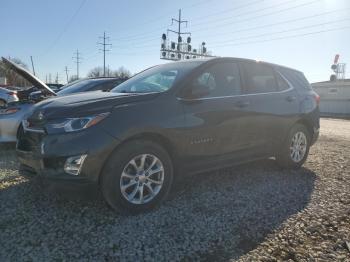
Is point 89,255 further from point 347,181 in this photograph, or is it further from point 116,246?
point 347,181

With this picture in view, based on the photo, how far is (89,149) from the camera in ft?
11.2

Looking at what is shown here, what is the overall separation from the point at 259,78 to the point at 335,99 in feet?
110

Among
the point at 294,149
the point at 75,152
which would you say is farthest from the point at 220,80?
A: the point at 75,152

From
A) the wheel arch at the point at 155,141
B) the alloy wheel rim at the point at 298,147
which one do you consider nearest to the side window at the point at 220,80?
the wheel arch at the point at 155,141

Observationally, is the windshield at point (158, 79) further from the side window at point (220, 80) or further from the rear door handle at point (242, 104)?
the rear door handle at point (242, 104)

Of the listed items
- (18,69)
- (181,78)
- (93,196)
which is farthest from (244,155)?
(18,69)

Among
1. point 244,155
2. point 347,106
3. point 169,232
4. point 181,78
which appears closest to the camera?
point 169,232

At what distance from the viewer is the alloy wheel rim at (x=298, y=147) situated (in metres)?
5.81

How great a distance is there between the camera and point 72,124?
11.4 feet

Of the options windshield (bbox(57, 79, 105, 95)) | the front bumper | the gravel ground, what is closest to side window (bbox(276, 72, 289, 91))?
the gravel ground

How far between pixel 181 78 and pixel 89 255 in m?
2.28

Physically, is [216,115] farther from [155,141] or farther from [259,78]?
[259,78]

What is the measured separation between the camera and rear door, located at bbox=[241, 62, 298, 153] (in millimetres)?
4996

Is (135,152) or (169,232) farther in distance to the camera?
(135,152)
